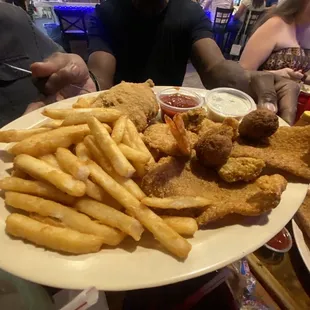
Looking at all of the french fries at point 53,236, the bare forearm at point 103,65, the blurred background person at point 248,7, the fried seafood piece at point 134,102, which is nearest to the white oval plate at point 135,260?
the french fries at point 53,236

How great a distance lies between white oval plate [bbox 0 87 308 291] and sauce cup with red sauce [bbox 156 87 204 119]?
91 cm

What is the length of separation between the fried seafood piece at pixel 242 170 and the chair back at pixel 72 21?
19.2 ft

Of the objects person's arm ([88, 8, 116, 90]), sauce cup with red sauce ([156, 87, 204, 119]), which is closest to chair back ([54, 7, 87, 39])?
person's arm ([88, 8, 116, 90])

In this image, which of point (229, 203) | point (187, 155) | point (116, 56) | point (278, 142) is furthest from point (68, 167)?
point (116, 56)

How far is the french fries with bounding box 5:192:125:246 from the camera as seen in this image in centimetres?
103

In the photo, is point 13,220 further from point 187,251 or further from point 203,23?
point 203,23

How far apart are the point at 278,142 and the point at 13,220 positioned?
1215 mm

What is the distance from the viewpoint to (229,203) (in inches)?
44.5

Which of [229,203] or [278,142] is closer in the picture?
[229,203]

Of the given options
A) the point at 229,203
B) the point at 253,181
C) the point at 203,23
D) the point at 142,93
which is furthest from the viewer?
the point at 203,23

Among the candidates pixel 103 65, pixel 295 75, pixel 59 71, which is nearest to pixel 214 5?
pixel 295 75

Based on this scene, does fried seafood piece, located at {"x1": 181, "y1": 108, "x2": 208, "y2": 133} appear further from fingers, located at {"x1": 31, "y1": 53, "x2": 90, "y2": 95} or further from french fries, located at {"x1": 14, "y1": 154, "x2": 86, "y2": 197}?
fingers, located at {"x1": 31, "y1": 53, "x2": 90, "y2": 95}

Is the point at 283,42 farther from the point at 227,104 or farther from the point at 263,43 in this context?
the point at 227,104

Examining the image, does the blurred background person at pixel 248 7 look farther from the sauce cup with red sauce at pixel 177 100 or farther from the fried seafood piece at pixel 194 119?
the fried seafood piece at pixel 194 119
